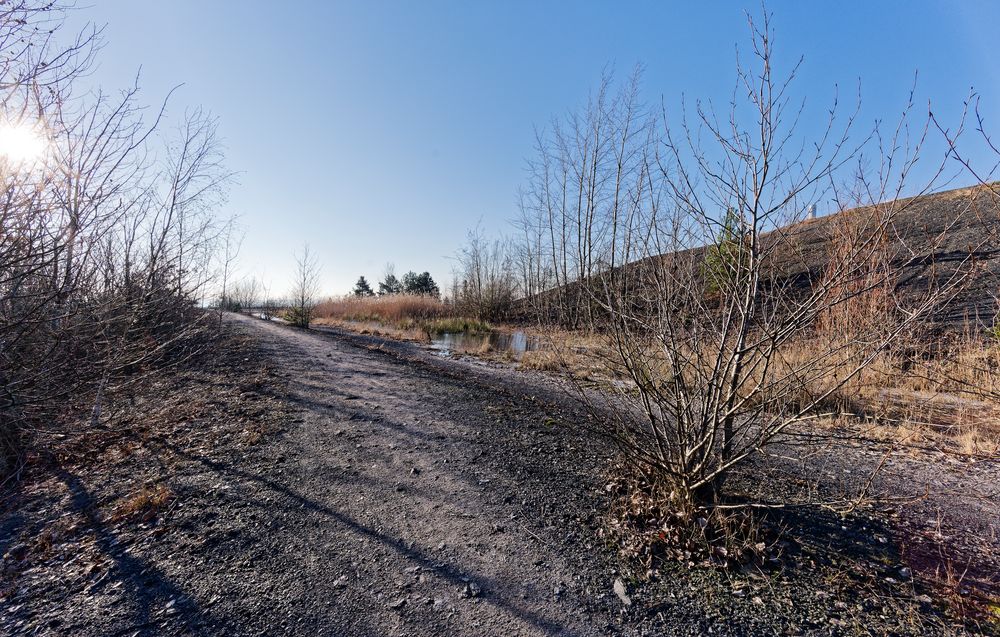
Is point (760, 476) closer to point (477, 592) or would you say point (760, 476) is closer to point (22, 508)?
point (477, 592)

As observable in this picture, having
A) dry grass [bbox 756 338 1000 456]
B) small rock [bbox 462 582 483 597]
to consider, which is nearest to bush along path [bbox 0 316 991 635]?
small rock [bbox 462 582 483 597]

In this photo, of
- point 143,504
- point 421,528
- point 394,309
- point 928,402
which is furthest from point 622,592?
point 394,309

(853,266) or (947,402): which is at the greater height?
(853,266)

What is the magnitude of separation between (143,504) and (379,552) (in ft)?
6.34

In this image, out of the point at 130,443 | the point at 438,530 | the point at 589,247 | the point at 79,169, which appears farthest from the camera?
the point at 589,247

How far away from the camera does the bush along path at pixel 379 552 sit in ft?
6.79

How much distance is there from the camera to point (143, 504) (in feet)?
10.3

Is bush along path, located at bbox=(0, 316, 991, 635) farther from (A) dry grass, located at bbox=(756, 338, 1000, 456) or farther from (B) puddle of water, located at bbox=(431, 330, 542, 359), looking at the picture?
(B) puddle of water, located at bbox=(431, 330, 542, 359)

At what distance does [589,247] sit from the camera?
5.90m

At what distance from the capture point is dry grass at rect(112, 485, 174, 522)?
9.97ft

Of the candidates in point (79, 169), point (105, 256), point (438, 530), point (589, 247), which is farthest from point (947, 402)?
point (105, 256)

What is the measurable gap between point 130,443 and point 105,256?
207 centimetres

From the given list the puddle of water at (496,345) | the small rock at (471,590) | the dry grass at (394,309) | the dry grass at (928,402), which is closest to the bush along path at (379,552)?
the small rock at (471,590)

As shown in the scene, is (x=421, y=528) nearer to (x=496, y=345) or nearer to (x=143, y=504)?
(x=143, y=504)
